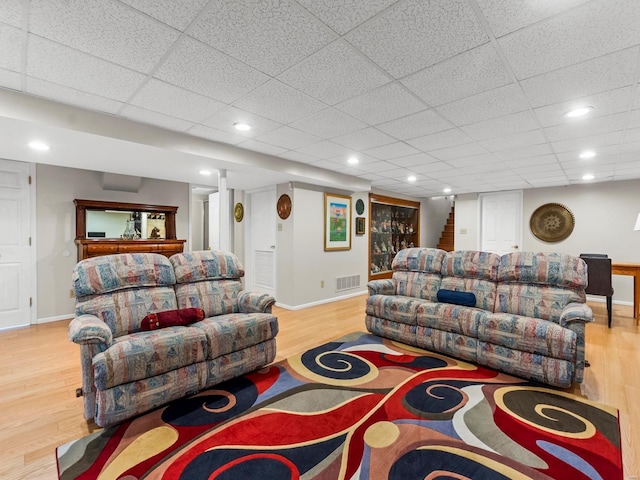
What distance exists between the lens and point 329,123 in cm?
299

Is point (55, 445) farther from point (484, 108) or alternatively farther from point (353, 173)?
point (353, 173)

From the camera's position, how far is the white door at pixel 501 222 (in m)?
6.84

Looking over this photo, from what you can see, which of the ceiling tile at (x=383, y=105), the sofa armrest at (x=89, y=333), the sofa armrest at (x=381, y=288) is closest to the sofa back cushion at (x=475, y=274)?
the sofa armrest at (x=381, y=288)

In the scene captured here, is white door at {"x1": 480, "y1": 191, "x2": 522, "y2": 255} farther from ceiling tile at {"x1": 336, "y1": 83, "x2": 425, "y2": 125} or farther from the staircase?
ceiling tile at {"x1": 336, "y1": 83, "x2": 425, "y2": 125}

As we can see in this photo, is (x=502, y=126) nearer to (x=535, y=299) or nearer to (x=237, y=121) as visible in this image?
(x=535, y=299)

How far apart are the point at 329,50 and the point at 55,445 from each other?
9.19 feet

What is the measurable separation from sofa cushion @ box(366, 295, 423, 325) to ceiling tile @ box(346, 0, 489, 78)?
233cm

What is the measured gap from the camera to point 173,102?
2.54 meters

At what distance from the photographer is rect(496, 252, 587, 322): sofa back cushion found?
116 inches

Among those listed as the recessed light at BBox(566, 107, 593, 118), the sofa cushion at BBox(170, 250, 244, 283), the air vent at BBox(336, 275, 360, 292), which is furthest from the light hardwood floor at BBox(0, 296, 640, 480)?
the recessed light at BBox(566, 107, 593, 118)

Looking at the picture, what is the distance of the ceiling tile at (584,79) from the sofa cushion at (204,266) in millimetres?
2935

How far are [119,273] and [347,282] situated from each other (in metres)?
4.16

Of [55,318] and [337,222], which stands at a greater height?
[337,222]

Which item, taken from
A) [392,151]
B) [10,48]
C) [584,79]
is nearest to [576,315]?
[584,79]
